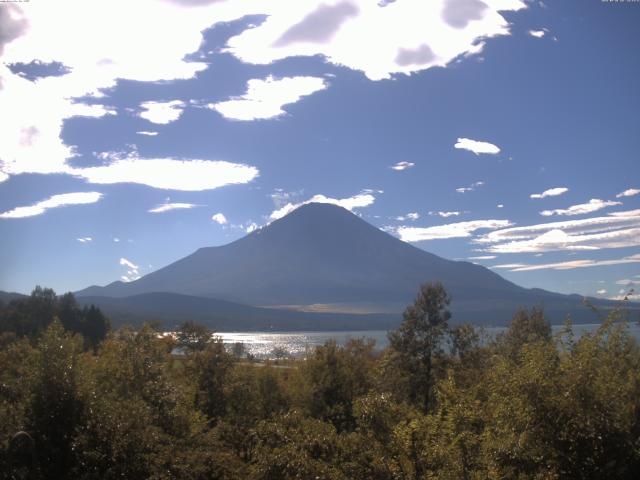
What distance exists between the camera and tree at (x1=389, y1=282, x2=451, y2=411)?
128 feet

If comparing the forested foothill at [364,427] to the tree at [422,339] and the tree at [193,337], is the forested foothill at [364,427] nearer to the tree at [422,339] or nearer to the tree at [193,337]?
the tree at [422,339]

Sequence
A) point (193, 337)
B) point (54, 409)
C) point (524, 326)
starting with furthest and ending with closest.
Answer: point (524, 326) → point (193, 337) → point (54, 409)

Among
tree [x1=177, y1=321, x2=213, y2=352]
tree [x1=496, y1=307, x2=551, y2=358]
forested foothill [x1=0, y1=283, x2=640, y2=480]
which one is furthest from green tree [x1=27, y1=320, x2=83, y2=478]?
tree [x1=496, y1=307, x2=551, y2=358]

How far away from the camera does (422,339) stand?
40531 mm

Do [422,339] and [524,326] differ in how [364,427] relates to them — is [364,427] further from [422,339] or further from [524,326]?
[524,326]

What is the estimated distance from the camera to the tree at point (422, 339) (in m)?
38.9

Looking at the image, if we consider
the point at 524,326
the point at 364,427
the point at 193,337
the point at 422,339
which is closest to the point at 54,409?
the point at 364,427

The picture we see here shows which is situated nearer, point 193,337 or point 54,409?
point 54,409

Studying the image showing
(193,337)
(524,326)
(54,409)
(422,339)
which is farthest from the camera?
(524,326)

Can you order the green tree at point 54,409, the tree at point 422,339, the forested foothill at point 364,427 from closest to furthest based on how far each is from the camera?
the forested foothill at point 364,427 → the green tree at point 54,409 → the tree at point 422,339

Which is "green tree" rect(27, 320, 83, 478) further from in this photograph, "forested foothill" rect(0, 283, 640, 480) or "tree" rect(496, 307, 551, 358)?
"tree" rect(496, 307, 551, 358)

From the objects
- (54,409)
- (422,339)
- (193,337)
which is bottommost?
(54,409)

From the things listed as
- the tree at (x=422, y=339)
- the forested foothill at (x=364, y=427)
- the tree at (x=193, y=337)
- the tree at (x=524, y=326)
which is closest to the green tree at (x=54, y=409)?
the forested foothill at (x=364, y=427)

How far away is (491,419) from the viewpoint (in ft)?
54.1
